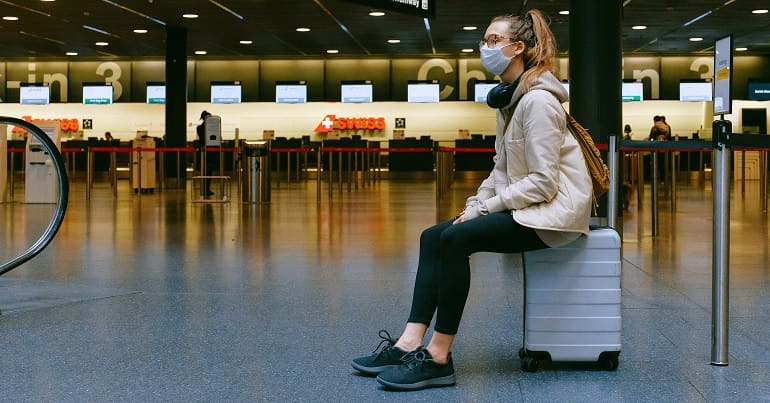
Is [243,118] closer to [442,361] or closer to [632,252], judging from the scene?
[632,252]

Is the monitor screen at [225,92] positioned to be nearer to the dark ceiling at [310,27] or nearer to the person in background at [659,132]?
the dark ceiling at [310,27]

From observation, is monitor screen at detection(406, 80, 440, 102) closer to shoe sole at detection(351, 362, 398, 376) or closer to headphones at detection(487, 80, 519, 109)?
headphones at detection(487, 80, 519, 109)

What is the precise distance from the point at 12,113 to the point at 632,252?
26458mm

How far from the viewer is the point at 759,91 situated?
27.3 m

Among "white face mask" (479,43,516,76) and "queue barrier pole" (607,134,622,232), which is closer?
"white face mask" (479,43,516,76)

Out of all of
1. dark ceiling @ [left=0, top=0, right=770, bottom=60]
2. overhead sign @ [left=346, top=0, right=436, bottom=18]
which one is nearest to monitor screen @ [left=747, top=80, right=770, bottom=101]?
dark ceiling @ [left=0, top=0, right=770, bottom=60]

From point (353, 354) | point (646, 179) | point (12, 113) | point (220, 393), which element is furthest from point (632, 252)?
point (12, 113)

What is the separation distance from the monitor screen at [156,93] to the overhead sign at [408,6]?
18517 millimetres

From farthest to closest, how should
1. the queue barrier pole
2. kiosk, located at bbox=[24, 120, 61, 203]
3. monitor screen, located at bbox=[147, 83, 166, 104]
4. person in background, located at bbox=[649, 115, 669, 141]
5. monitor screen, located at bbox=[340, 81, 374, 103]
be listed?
1. monitor screen, located at bbox=[147, 83, 166, 104]
2. monitor screen, located at bbox=[340, 81, 374, 103]
3. person in background, located at bbox=[649, 115, 669, 141]
4. kiosk, located at bbox=[24, 120, 61, 203]
5. the queue barrier pole

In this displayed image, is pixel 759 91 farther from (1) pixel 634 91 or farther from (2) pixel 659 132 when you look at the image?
(2) pixel 659 132

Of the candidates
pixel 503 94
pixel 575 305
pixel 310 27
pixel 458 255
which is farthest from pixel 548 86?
pixel 310 27

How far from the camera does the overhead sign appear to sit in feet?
31.7

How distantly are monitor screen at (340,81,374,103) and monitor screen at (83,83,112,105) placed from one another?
718 centimetres

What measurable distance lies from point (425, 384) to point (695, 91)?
84.6 feet
